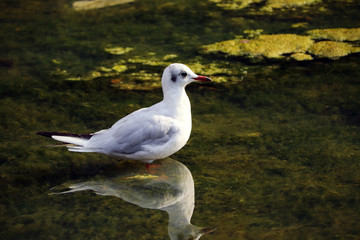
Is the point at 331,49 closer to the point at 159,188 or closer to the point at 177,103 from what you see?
the point at 177,103

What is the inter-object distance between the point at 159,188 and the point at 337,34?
267 cm

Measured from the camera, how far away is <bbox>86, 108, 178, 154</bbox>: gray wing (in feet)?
9.52

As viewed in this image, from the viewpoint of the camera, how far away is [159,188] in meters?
2.83

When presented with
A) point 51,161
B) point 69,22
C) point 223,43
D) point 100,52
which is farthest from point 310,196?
point 69,22

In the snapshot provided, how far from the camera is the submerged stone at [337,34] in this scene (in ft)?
15.1

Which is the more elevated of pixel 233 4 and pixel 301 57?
pixel 233 4

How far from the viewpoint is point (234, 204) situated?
2.60 metres

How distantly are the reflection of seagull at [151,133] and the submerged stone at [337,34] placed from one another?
2097 millimetres

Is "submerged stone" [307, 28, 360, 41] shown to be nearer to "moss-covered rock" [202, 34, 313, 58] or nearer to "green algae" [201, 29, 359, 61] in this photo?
"green algae" [201, 29, 359, 61]

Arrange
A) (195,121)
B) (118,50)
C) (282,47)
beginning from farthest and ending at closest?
(118,50) → (282,47) → (195,121)

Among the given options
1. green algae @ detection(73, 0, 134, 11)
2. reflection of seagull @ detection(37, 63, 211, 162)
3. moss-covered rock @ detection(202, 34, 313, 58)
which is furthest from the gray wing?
green algae @ detection(73, 0, 134, 11)

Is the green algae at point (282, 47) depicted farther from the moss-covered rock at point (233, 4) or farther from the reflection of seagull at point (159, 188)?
the reflection of seagull at point (159, 188)

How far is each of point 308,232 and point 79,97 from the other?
2.15 meters

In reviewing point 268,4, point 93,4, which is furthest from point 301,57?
point 93,4
